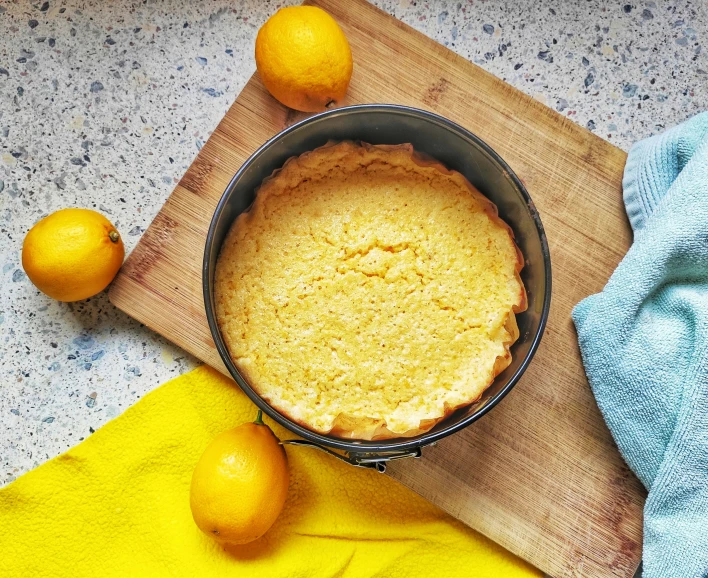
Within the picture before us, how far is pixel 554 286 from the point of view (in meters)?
1.13

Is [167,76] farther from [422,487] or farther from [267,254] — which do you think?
[422,487]

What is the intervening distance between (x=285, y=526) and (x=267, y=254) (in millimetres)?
500

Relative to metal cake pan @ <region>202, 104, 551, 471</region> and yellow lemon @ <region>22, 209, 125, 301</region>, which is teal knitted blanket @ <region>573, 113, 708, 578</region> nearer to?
metal cake pan @ <region>202, 104, 551, 471</region>

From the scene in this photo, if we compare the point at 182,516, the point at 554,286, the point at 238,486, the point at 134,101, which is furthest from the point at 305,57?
the point at 182,516

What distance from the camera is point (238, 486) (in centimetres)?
103

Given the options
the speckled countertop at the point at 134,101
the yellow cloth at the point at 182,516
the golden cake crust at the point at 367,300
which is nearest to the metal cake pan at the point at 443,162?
the golden cake crust at the point at 367,300

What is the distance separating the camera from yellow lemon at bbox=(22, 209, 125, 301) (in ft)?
3.48

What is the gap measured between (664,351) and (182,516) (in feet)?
2.92

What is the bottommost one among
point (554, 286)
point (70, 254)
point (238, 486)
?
point (238, 486)

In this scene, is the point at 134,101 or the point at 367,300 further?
the point at 134,101

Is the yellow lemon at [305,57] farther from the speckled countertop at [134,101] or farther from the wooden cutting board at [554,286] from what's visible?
the speckled countertop at [134,101]

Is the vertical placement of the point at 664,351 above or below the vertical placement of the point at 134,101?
above

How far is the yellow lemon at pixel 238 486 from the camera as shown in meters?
1.03

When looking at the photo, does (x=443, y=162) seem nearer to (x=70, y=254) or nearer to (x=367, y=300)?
(x=367, y=300)
